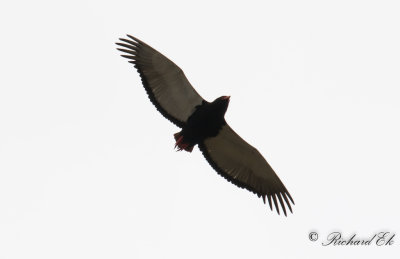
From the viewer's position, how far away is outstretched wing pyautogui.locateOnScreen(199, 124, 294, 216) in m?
21.1

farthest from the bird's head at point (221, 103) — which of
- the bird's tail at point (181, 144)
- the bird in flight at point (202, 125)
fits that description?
the bird's tail at point (181, 144)

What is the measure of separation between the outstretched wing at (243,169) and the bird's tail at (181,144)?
58cm

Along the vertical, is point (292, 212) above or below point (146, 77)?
below

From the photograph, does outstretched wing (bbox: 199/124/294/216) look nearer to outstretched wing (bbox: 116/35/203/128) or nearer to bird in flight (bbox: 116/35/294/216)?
bird in flight (bbox: 116/35/294/216)

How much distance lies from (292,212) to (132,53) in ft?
18.5

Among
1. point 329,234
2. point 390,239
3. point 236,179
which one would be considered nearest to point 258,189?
point 236,179

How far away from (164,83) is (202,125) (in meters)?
1.39

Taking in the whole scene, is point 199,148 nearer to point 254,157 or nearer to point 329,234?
point 254,157

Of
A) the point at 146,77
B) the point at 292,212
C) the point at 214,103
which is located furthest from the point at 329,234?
the point at 146,77

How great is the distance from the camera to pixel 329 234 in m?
21.4

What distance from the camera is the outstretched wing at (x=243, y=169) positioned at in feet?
69.4

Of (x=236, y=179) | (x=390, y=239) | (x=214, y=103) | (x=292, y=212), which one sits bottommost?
(x=390, y=239)

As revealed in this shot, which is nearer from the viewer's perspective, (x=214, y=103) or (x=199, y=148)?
(x=214, y=103)

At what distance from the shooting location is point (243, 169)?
2138 cm
